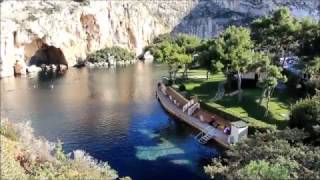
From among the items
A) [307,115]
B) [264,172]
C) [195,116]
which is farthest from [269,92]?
[264,172]

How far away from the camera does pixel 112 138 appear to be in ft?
145

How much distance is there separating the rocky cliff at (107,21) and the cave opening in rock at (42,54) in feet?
0.84

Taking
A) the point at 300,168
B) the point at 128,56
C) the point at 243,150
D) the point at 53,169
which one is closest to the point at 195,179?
the point at 243,150

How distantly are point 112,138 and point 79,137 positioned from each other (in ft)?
10.5

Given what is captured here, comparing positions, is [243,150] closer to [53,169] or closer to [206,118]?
[53,169]

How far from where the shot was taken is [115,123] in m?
49.8

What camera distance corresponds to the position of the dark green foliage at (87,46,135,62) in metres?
114

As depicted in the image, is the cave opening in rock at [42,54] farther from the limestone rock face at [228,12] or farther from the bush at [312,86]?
the bush at [312,86]

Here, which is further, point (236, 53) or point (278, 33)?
point (278, 33)

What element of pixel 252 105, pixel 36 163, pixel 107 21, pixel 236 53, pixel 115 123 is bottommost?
pixel 115 123

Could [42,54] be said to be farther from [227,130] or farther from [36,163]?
[36,163]

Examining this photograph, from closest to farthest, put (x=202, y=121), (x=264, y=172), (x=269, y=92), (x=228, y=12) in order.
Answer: (x=264, y=172), (x=269, y=92), (x=202, y=121), (x=228, y=12)

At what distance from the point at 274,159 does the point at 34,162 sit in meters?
14.6

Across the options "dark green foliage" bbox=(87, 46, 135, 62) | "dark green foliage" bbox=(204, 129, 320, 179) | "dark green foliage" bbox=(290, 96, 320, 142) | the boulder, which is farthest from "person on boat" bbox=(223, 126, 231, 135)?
"dark green foliage" bbox=(87, 46, 135, 62)
